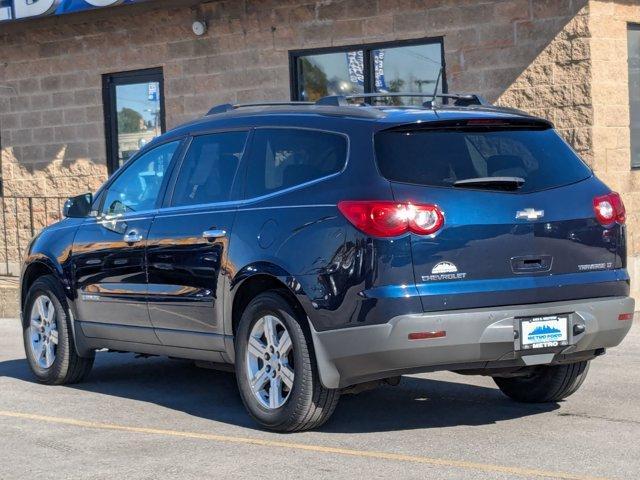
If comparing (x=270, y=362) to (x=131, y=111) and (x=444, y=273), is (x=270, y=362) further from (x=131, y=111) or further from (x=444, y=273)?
(x=131, y=111)

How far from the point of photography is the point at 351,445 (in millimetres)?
6922

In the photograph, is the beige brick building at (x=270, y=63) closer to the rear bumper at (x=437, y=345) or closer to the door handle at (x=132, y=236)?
the door handle at (x=132, y=236)

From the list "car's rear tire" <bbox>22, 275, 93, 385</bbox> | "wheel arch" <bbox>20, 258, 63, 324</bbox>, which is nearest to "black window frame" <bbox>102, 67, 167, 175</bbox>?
"wheel arch" <bbox>20, 258, 63, 324</bbox>

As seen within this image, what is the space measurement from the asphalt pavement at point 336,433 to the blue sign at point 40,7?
7.45 m

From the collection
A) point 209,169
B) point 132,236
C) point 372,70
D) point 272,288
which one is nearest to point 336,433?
point 272,288

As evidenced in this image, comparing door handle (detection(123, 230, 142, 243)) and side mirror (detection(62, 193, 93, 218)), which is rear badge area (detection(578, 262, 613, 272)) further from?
side mirror (detection(62, 193, 93, 218))

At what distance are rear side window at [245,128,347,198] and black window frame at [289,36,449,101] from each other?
7048 mm

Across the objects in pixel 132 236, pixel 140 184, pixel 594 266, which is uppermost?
pixel 140 184

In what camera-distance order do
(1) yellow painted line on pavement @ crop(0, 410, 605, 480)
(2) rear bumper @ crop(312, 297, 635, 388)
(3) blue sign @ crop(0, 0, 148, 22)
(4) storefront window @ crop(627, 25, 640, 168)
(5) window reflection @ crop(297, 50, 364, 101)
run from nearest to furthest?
(1) yellow painted line on pavement @ crop(0, 410, 605, 480), (2) rear bumper @ crop(312, 297, 635, 388), (4) storefront window @ crop(627, 25, 640, 168), (5) window reflection @ crop(297, 50, 364, 101), (3) blue sign @ crop(0, 0, 148, 22)

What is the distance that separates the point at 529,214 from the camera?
6.99 m

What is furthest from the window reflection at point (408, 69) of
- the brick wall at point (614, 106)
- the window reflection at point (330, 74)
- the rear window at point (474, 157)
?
the rear window at point (474, 157)

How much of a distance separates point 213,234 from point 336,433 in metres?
1.41

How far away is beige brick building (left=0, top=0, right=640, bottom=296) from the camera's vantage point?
45.0 feet

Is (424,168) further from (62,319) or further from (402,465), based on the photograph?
(62,319)
